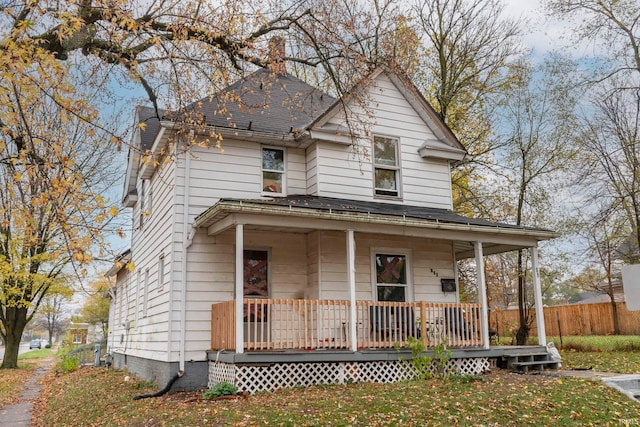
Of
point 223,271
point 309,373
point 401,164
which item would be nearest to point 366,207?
point 401,164

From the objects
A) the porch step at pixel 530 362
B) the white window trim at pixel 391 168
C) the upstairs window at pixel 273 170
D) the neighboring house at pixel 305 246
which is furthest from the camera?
the white window trim at pixel 391 168

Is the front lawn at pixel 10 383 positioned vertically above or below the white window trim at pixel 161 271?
below

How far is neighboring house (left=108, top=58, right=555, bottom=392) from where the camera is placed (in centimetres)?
1072

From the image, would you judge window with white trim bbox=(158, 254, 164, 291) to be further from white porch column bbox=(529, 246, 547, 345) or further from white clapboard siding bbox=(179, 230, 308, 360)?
white porch column bbox=(529, 246, 547, 345)

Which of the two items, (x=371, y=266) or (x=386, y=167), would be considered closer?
(x=371, y=266)

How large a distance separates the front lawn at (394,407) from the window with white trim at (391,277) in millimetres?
2775

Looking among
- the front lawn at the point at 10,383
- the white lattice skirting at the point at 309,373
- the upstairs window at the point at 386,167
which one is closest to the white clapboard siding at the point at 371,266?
the upstairs window at the point at 386,167

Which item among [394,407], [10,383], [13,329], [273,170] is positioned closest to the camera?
[394,407]

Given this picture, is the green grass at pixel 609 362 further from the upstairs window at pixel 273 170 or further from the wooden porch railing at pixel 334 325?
the upstairs window at pixel 273 170

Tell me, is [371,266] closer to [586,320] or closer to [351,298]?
[351,298]

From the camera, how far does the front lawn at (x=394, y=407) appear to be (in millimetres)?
7691

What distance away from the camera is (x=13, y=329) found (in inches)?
955

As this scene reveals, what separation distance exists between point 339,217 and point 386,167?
12.0 ft

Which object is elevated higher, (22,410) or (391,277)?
(391,277)
